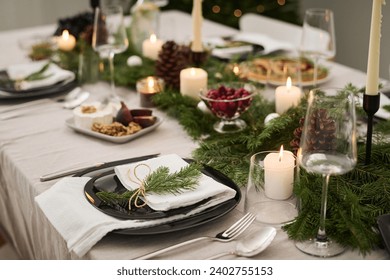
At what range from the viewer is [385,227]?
0.96m

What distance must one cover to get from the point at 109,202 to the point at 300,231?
1.09 feet

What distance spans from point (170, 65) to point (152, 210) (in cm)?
73

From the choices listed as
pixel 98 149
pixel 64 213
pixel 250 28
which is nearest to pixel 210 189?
pixel 64 213

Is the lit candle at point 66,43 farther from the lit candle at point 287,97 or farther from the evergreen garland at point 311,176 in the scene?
the lit candle at point 287,97

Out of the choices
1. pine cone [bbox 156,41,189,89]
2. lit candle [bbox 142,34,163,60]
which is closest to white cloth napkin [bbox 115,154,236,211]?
pine cone [bbox 156,41,189,89]

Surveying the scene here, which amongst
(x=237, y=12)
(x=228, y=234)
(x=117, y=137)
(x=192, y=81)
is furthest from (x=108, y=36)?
(x=237, y=12)

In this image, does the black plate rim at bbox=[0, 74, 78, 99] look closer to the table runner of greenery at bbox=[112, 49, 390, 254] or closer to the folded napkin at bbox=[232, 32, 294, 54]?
the table runner of greenery at bbox=[112, 49, 390, 254]

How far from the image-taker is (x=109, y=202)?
42.1 inches

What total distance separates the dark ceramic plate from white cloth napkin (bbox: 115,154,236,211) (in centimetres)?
25

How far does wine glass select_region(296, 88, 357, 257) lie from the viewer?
0.89m

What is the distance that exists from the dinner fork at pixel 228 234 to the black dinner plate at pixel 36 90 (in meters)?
0.88

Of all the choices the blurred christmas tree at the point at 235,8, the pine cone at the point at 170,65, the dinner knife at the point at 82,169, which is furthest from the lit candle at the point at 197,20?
the blurred christmas tree at the point at 235,8

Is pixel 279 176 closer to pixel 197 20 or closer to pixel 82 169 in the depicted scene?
pixel 82 169
